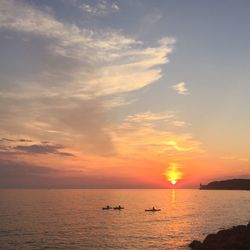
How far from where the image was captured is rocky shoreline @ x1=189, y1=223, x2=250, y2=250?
46.1 metres

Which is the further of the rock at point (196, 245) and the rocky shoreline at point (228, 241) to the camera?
the rock at point (196, 245)

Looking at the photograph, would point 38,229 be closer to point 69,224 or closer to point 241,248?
point 69,224

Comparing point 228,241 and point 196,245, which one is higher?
point 228,241

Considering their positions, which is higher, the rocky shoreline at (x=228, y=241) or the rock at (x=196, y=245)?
the rocky shoreline at (x=228, y=241)

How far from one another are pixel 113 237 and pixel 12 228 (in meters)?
24.1

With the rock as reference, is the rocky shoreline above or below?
above

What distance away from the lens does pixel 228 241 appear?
49.2 meters

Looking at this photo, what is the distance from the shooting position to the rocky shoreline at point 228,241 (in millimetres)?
46069

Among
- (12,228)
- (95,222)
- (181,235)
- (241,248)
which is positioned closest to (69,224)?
(95,222)

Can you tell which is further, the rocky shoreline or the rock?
the rock

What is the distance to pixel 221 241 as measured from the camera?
2010 inches

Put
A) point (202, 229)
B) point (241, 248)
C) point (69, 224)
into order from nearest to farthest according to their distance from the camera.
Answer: point (241, 248)
point (202, 229)
point (69, 224)

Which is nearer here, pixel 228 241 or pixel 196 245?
pixel 228 241

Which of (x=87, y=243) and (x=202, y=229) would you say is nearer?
(x=87, y=243)
